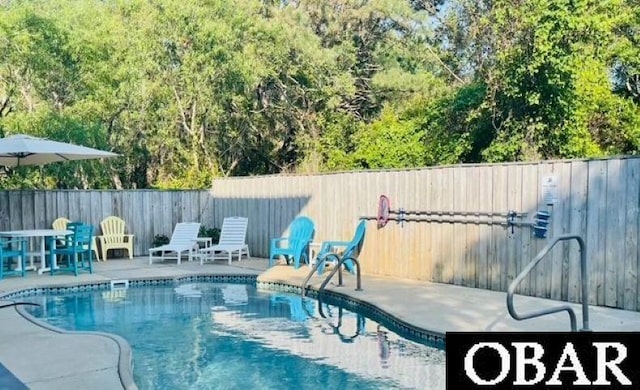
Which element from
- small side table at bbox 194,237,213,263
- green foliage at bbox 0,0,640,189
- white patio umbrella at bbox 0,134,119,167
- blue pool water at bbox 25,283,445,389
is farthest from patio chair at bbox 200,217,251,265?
green foliage at bbox 0,0,640,189

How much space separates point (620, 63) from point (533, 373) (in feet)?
47.3

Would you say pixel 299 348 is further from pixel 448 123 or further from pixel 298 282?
pixel 448 123

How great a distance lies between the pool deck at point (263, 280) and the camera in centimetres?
409

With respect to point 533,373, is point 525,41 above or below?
above

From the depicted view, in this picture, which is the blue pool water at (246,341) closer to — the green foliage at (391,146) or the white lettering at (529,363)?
the white lettering at (529,363)

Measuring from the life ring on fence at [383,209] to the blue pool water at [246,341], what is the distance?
1.79 metres

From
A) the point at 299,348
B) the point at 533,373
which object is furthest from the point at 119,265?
the point at 533,373

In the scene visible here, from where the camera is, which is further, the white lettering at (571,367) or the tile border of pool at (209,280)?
the tile border of pool at (209,280)

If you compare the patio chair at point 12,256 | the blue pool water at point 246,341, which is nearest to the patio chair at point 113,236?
the patio chair at point 12,256

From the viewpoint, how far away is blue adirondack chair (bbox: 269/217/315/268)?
375 inches

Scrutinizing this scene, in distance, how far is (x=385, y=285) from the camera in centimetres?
785

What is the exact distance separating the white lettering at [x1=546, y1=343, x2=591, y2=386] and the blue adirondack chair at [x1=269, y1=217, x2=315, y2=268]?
7435 mm

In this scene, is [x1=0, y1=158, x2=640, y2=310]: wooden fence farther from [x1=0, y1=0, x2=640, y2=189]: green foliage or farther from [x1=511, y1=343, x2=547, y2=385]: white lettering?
[x1=511, y1=343, x2=547, y2=385]: white lettering

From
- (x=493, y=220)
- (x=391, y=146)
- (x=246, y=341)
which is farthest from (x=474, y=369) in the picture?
(x=391, y=146)
